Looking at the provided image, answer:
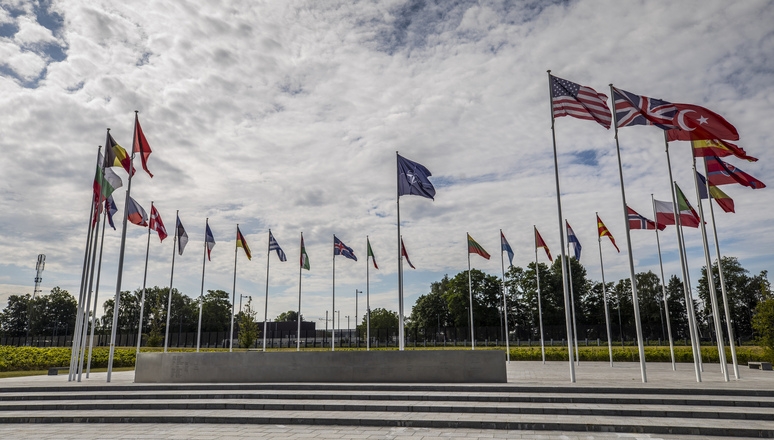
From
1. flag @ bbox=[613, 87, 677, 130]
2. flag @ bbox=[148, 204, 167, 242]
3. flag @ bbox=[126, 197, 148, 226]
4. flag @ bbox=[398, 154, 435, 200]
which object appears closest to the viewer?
flag @ bbox=[613, 87, 677, 130]

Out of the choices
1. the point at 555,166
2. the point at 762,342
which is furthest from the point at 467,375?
the point at 762,342

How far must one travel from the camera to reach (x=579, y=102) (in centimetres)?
1636

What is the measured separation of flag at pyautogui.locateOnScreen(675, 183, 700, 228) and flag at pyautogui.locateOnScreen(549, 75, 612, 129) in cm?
674

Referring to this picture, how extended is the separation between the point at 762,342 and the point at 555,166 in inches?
649

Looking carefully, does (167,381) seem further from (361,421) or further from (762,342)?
(762,342)

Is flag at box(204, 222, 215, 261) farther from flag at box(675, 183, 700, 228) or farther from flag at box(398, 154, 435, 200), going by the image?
flag at box(675, 183, 700, 228)

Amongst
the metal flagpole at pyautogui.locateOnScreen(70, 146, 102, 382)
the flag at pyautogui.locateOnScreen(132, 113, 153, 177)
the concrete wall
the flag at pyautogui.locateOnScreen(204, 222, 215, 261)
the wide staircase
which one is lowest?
the wide staircase

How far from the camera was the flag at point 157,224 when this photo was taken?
26391mm

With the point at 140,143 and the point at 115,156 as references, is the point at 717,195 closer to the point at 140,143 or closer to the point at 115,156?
the point at 140,143

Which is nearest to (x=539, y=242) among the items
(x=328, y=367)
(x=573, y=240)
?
(x=573, y=240)

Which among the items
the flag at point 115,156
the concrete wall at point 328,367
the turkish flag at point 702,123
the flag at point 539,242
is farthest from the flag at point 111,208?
the flag at point 539,242

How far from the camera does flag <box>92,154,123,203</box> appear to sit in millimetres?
20219

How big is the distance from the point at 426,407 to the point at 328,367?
5962mm

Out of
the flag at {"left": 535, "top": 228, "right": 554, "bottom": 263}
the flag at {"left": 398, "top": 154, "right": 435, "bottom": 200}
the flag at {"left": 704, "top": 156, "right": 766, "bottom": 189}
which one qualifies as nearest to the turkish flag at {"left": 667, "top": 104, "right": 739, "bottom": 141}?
the flag at {"left": 704, "top": 156, "right": 766, "bottom": 189}
